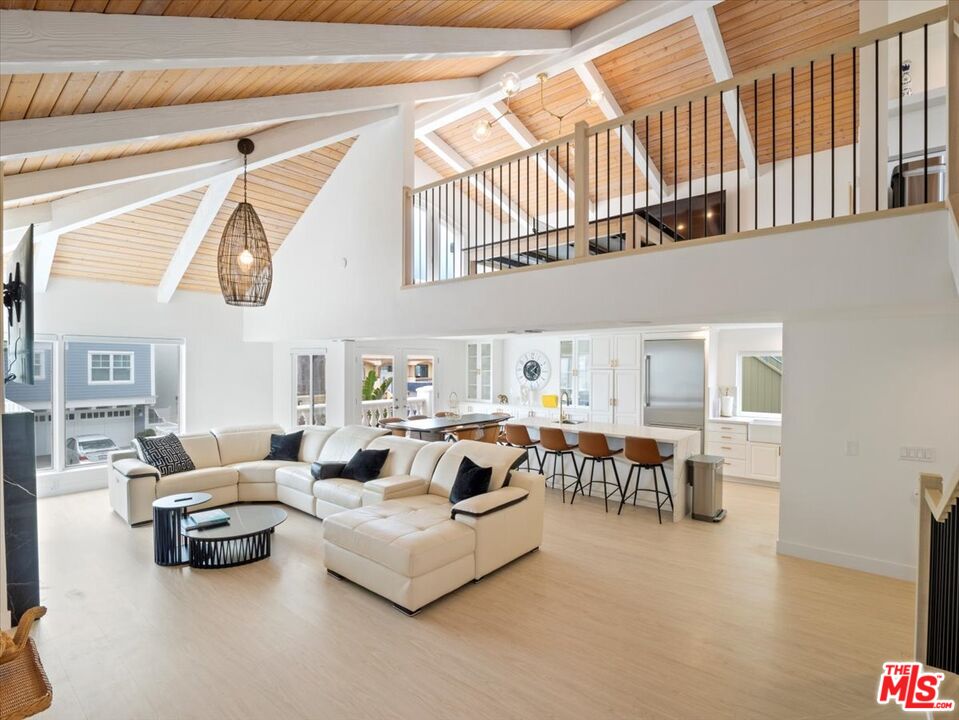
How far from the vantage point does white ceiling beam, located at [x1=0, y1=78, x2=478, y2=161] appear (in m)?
2.92

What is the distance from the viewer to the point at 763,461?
675cm

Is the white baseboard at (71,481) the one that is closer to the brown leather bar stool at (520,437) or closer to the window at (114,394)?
the window at (114,394)

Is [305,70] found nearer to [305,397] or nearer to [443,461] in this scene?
[443,461]

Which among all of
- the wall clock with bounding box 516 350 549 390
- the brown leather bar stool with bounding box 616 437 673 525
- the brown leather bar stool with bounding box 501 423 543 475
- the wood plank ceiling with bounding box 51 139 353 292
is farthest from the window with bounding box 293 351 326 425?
the brown leather bar stool with bounding box 616 437 673 525

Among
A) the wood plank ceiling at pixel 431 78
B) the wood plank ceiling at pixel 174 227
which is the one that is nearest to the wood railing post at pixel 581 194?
the wood plank ceiling at pixel 431 78

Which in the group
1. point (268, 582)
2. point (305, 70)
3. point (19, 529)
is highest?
point (305, 70)

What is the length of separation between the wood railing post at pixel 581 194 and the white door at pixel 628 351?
435 centimetres

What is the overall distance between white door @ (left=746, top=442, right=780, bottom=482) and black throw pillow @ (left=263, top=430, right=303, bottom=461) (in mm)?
6166

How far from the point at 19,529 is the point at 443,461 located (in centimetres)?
325

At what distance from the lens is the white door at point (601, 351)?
8.29 m

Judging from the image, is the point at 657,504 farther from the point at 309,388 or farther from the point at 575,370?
the point at 309,388

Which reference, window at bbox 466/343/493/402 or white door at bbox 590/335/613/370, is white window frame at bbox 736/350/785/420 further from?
window at bbox 466/343/493/402

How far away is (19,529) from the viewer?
136 inches

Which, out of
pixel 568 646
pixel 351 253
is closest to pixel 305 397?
pixel 351 253
